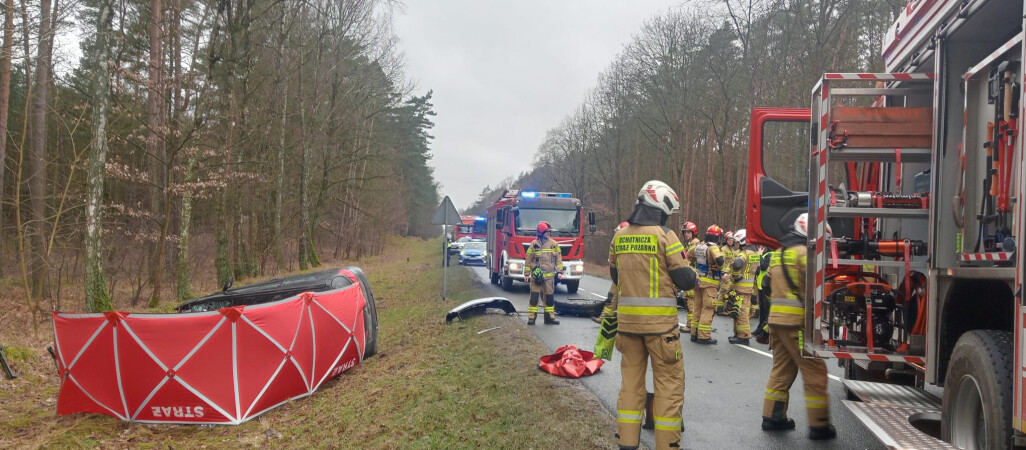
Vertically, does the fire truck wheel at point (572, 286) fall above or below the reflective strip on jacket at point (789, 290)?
below

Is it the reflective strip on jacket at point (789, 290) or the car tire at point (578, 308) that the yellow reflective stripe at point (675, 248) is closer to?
the reflective strip on jacket at point (789, 290)

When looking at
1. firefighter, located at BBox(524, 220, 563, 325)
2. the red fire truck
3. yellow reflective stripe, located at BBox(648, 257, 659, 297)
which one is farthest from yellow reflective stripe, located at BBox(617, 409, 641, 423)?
the red fire truck

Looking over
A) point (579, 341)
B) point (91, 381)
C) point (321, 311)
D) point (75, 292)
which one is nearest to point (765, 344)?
point (579, 341)

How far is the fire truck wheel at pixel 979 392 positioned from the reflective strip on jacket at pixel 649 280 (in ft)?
5.33

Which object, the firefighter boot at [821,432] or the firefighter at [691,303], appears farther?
the firefighter at [691,303]

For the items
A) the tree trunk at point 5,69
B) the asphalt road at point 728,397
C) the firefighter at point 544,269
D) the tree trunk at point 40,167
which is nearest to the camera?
the asphalt road at point 728,397

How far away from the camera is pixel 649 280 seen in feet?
15.2

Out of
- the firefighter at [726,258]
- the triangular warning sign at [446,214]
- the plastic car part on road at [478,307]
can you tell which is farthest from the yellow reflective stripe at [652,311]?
the triangular warning sign at [446,214]

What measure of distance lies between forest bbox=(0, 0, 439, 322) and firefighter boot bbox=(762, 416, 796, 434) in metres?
11.8

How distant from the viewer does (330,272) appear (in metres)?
9.73

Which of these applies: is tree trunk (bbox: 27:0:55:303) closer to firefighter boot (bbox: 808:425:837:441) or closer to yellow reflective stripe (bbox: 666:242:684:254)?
yellow reflective stripe (bbox: 666:242:684:254)

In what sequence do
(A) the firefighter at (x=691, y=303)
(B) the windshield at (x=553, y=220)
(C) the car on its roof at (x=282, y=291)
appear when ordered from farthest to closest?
(B) the windshield at (x=553, y=220) < (A) the firefighter at (x=691, y=303) < (C) the car on its roof at (x=282, y=291)

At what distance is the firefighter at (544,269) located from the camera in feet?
37.2

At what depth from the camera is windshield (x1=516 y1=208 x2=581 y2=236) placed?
17578 mm
